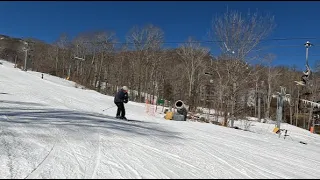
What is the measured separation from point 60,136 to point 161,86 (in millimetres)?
56536

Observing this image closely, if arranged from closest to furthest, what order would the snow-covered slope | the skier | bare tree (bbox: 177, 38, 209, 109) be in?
the snow-covered slope < the skier < bare tree (bbox: 177, 38, 209, 109)

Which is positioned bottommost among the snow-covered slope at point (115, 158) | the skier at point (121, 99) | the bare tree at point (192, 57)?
the snow-covered slope at point (115, 158)

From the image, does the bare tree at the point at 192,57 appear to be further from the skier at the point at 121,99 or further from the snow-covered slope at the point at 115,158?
the snow-covered slope at the point at 115,158

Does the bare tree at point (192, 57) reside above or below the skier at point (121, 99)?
above

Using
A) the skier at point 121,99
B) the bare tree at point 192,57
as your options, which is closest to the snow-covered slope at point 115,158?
the skier at point 121,99

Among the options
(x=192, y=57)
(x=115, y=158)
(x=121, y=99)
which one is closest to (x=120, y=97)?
(x=121, y=99)

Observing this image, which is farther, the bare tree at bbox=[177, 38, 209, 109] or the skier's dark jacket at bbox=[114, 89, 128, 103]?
the bare tree at bbox=[177, 38, 209, 109]

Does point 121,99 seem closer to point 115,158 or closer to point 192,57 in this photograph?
point 115,158

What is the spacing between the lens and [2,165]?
5898 millimetres

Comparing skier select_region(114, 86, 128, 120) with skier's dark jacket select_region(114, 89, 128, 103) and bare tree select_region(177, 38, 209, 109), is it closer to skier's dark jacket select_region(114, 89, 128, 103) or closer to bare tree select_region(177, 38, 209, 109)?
skier's dark jacket select_region(114, 89, 128, 103)

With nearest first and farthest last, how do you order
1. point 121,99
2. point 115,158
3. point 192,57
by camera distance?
point 115,158, point 121,99, point 192,57

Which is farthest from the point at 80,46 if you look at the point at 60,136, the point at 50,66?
the point at 60,136

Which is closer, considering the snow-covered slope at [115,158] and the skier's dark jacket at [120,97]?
the snow-covered slope at [115,158]

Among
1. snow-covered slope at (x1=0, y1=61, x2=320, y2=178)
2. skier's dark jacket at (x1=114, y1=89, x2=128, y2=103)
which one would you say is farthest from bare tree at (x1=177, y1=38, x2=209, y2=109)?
snow-covered slope at (x1=0, y1=61, x2=320, y2=178)
